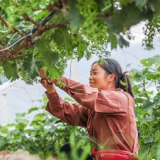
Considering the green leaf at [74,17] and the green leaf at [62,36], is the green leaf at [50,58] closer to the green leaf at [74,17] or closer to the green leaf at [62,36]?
the green leaf at [62,36]

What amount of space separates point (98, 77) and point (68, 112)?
24cm

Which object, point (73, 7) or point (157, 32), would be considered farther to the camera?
point (157, 32)

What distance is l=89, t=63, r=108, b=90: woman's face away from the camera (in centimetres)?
247

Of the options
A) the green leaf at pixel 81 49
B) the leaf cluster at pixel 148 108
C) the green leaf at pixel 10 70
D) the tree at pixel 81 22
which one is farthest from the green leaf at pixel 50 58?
the leaf cluster at pixel 148 108

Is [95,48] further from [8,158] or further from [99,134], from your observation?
[99,134]

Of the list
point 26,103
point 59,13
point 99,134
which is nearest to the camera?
point 59,13

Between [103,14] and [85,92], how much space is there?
1185 millimetres

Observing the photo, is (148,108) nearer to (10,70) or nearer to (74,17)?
(10,70)

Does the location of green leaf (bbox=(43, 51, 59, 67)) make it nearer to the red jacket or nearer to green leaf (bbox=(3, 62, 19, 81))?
green leaf (bbox=(3, 62, 19, 81))

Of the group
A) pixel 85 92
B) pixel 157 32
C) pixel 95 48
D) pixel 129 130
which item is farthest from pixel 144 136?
pixel 157 32

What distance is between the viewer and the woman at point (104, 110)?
214 centimetres

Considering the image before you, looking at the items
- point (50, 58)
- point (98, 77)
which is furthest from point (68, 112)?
point (50, 58)

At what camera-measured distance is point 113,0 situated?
979 mm

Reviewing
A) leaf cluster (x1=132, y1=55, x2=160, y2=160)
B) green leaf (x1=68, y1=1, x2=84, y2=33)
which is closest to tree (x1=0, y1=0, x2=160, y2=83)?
green leaf (x1=68, y1=1, x2=84, y2=33)
